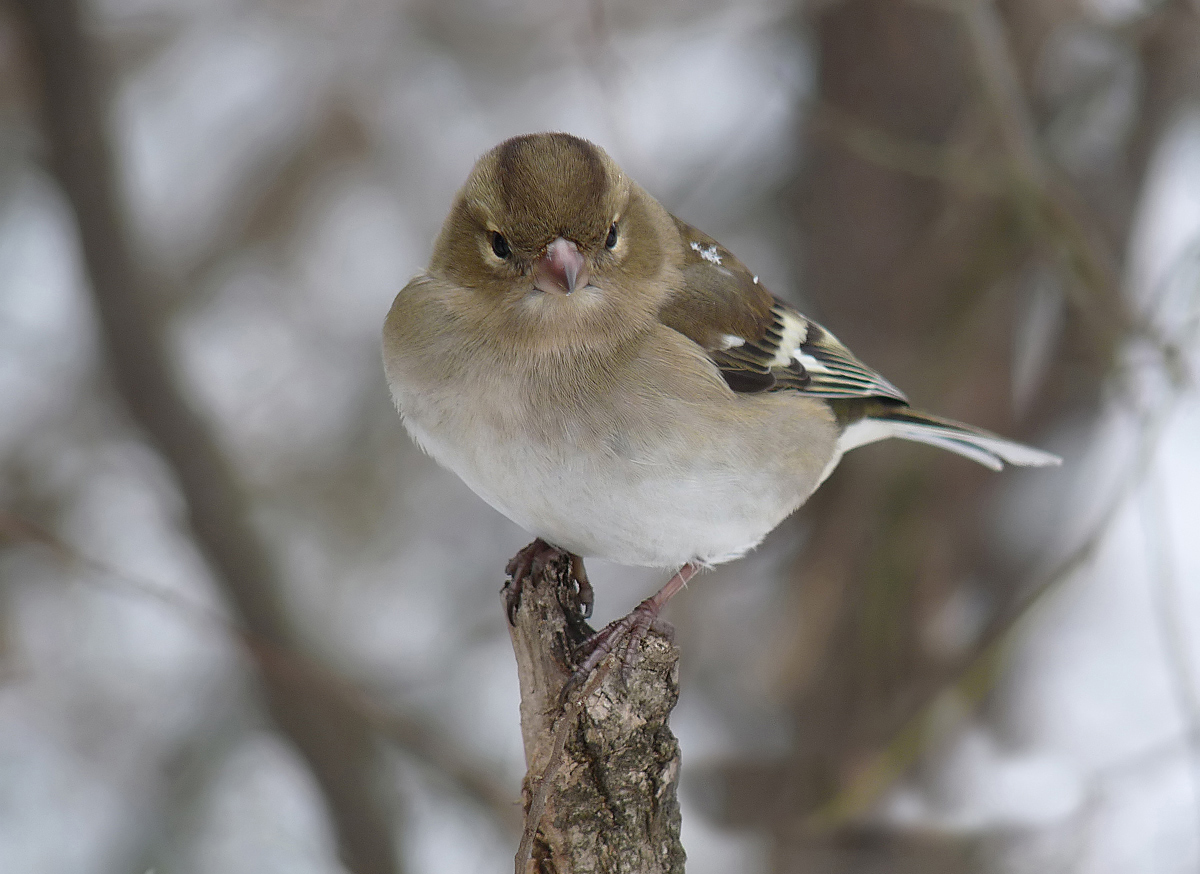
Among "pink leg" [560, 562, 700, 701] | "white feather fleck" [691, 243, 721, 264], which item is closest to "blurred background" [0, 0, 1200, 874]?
"white feather fleck" [691, 243, 721, 264]

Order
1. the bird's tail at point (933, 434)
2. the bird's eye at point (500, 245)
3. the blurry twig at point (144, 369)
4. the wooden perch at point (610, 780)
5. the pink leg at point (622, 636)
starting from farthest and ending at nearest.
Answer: the blurry twig at point (144, 369) < the bird's tail at point (933, 434) < the bird's eye at point (500, 245) < the pink leg at point (622, 636) < the wooden perch at point (610, 780)

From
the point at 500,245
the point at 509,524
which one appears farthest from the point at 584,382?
the point at 509,524

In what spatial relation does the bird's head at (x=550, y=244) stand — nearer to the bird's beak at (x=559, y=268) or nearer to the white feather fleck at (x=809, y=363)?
the bird's beak at (x=559, y=268)

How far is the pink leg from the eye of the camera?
2.47 m

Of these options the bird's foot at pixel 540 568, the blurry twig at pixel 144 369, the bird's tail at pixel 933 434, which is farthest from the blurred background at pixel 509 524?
the bird's foot at pixel 540 568

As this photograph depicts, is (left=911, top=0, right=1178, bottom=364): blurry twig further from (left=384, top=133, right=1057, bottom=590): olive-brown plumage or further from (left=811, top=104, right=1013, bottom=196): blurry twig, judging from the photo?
(left=384, top=133, right=1057, bottom=590): olive-brown plumage

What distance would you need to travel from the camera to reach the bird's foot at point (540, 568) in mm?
3109

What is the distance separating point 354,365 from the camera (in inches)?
254

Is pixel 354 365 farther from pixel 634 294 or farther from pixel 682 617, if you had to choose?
pixel 634 294

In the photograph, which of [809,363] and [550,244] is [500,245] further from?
[809,363]

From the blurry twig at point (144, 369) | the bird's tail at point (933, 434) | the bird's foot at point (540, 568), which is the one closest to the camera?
the bird's foot at point (540, 568)

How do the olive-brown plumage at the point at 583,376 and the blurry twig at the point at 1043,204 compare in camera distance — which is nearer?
the olive-brown plumage at the point at 583,376

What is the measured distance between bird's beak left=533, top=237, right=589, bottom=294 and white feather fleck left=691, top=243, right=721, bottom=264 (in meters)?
0.77

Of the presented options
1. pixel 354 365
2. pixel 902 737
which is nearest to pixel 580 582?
pixel 902 737
